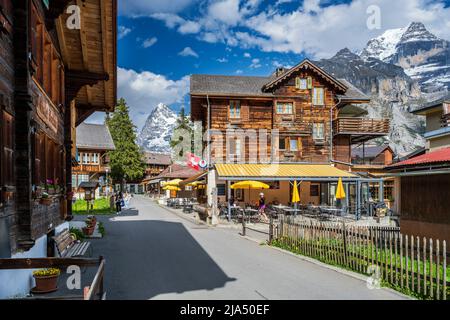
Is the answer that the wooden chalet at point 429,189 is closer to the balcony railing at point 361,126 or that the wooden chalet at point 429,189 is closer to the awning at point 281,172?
the awning at point 281,172

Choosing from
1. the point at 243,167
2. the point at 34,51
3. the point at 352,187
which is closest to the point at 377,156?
the point at 352,187

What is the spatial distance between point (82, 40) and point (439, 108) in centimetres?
1606

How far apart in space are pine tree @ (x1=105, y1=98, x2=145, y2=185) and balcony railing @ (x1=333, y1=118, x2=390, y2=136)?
44.9 meters

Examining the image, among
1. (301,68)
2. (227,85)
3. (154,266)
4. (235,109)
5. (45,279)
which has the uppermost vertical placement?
(301,68)

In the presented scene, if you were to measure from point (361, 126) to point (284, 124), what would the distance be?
6687 mm

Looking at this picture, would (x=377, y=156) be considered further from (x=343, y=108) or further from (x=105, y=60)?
(x=105, y=60)

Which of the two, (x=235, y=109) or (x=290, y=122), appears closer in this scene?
(x=235, y=109)

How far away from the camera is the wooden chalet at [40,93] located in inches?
267

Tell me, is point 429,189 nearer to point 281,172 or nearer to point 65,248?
point 65,248

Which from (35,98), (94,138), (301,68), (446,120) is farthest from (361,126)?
(94,138)

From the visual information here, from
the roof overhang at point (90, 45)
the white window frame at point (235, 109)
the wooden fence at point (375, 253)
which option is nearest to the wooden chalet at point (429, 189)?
the wooden fence at point (375, 253)

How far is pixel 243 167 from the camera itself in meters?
30.9

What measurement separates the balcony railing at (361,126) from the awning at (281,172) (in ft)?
11.4

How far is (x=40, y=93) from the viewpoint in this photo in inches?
373
